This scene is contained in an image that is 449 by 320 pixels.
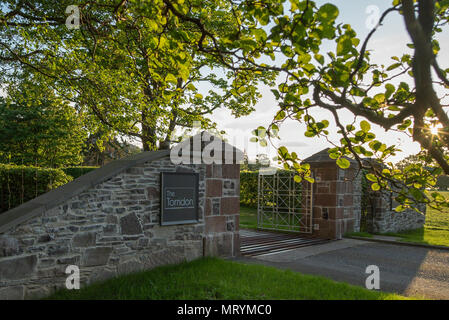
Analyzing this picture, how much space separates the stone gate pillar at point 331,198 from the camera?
34.4 ft

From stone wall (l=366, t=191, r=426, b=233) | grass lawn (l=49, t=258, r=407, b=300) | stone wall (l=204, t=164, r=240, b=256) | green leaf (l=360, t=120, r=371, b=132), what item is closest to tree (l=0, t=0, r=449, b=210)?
green leaf (l=360, t=120, r=371, b=132)

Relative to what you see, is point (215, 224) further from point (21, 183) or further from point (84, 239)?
point (21, 183)

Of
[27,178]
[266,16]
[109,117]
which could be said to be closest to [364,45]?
[266,16]

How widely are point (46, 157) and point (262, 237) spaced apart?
1373 cm

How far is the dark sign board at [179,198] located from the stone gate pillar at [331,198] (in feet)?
17.2

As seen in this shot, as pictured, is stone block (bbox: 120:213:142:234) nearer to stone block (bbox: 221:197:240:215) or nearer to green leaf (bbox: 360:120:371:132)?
stone block (bbox: 221:197:240:215)

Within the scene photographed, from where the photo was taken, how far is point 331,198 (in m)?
10.5

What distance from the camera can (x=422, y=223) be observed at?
14.6 metres

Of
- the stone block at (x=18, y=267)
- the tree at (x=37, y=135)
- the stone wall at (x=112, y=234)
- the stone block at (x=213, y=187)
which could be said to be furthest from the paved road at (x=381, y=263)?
the tree at (x=37, y=135)

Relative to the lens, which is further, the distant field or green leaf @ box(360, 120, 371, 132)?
the distant field

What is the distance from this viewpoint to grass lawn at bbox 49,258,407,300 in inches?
180

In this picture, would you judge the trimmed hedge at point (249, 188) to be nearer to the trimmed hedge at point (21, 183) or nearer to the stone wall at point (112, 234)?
the trimmed hedge at point (21, 183)

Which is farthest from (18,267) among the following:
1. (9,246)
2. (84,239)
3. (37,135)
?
(37,135)

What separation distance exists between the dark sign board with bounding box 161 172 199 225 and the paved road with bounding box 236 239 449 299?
1.74 m
